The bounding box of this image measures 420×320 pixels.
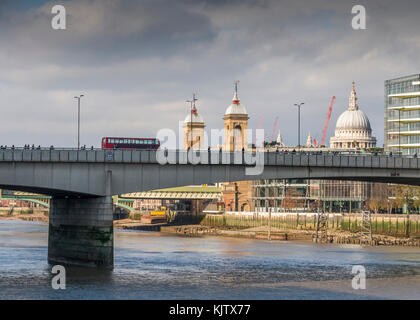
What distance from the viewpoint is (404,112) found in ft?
595

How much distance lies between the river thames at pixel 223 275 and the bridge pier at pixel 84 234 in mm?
2222

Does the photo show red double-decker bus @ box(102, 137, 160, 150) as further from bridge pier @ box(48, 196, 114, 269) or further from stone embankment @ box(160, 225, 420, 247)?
bridge pier @ box(48, 196, 114, 269)

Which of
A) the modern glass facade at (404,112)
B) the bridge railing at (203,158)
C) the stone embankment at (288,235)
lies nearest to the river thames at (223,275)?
the bridge railing at (203,158)

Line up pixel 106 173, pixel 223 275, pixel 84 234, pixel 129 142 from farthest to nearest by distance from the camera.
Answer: pixel 129 142 < pixel 106 173 < pixel 84 234 < pixel 223 275

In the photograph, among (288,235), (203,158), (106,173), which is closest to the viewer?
(106,173)

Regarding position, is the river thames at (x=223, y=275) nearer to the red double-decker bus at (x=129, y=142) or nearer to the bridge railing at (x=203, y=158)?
the bridge railing at (x=203, y=158)

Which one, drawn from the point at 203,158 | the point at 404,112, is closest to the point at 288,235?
the point at 404,112

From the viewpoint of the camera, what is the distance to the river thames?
220 ft

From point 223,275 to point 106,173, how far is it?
55.5 feet

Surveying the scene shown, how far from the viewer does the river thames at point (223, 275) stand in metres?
67.1

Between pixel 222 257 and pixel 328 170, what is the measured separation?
2101cm

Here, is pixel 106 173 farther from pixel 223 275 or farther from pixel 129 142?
pixel 129 142
